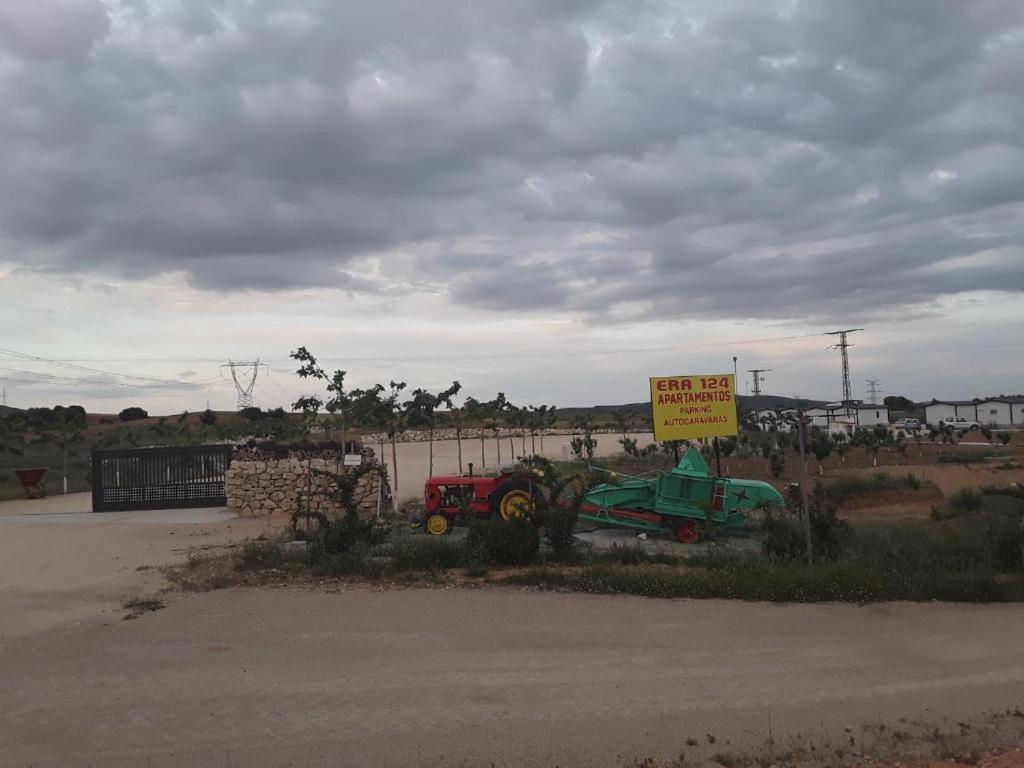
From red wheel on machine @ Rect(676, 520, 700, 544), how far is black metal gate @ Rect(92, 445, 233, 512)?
13028mm

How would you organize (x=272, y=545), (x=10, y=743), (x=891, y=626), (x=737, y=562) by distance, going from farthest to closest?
(x=272, y=545) < (x=737, y=562) < (x=891, y=626) < (x=10, y=743)

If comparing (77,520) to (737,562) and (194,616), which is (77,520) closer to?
(194,616)

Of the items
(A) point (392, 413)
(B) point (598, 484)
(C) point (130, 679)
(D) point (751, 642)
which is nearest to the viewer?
(C) point (130, 679)

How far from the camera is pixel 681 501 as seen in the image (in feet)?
51.6

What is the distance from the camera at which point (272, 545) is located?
535 inches

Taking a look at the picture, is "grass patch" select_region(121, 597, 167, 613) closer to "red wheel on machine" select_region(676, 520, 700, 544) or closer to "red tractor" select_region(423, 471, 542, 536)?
"red tractor" select_region(423, 471, 542, 536)

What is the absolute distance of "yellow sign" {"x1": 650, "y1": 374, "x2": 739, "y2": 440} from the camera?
1642cm

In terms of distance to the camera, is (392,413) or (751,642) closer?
(751,642)

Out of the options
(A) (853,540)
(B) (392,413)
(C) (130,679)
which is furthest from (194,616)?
(B) (392,413)

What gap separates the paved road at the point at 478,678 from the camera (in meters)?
6.19

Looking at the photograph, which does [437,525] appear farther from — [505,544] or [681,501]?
[681,501]

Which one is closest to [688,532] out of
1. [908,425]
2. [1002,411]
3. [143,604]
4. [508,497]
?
[508,497]

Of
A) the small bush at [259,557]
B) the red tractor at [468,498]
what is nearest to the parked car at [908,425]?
the red tractor at [468,498]

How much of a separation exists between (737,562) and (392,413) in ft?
38.9
